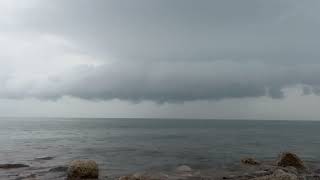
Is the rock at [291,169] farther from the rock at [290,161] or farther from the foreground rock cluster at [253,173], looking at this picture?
the rock at [290,161]

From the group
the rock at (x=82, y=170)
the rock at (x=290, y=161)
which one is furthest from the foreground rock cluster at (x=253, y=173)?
the rock at (x=82, y=170)

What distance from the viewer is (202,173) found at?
4388 centimetres

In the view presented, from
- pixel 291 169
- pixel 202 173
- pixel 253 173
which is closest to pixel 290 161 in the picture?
pixel 291 169

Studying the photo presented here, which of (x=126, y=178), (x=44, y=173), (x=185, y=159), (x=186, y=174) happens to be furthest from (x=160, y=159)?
(x=126, y=178)

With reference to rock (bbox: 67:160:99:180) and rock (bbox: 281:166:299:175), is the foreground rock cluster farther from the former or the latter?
rock (bbox: 67:160:99:180)

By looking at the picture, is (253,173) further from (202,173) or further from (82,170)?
(82,170)

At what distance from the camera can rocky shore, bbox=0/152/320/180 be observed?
37.6 m

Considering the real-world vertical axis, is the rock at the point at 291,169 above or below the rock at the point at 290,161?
below

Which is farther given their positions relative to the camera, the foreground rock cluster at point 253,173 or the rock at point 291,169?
the rock at point 291,169

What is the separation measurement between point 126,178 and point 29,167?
2053 centimetres

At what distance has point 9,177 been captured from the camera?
134 feet

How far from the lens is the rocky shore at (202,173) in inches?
1481

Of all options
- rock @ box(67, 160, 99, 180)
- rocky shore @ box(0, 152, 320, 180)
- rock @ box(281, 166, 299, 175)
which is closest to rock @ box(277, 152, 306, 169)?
rocky shore @ box(0, 152, 320, 180)

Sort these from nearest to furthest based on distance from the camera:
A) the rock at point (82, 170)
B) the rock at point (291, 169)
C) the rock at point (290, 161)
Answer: the rock at point (82, 170)
the rock at point (291, 169)
the rock at point (290, 161)
